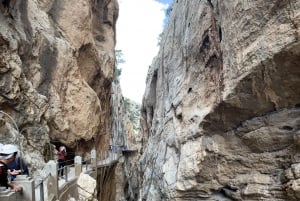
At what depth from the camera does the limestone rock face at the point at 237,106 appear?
586cm

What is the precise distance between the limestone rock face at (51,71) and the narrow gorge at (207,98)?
7 centimetres

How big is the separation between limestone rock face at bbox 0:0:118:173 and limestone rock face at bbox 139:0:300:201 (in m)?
6.07

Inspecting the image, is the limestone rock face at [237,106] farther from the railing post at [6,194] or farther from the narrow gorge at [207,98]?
the railing post at [6,194]

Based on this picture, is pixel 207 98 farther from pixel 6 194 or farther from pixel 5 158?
pixel 6 194

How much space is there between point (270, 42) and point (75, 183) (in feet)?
29.0

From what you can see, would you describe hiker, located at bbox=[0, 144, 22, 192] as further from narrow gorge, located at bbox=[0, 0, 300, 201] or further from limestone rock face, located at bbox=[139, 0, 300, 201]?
limestone rock face, located at bbox=[139, 0, 300, 201]

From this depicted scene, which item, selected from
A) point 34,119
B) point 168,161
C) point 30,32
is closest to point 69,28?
point 30,32

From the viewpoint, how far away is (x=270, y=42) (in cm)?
577

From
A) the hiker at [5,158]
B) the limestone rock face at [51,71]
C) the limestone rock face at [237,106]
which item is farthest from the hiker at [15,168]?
the limestone rock face at [51,71]

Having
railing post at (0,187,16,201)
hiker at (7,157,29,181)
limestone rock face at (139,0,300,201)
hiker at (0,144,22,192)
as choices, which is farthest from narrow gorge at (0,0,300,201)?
railing post at (0,187,16,201)

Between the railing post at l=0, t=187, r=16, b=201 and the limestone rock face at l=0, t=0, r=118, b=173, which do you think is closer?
A: the railing post at l=0, t=187, r=16, b=201

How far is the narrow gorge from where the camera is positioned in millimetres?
6027

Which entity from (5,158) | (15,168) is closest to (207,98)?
(15,168)

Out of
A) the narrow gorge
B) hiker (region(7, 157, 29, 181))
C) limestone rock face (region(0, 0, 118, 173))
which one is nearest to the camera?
the narrow gorge
